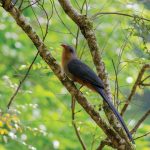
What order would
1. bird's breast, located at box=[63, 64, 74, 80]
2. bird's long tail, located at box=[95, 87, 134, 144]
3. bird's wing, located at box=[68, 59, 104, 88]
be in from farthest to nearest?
bird's breast, located at box=[63, 64, 74, 80] < bird's wing, located at box=[68, 59, 104, 88] < bird's long tail, located at box=[95, 87, 134, 144]

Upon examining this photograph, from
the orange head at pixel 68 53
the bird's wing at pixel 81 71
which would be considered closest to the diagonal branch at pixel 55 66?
the bird's wing at pixel 81 71

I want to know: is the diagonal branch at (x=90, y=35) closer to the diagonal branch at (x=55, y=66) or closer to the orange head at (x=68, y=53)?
the diagonal branch at (x=55, y=66)

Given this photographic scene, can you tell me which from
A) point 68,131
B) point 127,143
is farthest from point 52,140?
point 127,143

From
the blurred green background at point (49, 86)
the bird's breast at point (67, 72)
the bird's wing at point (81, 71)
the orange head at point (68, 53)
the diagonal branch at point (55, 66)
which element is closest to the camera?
the diagonal branch at point (55, 66)

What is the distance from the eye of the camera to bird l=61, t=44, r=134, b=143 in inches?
144

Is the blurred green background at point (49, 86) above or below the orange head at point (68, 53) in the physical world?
above

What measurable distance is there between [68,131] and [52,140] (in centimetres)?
26

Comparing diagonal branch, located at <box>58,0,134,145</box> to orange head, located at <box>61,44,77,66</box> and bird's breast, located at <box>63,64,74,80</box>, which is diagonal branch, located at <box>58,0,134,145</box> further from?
orange head, located at <box>61,44,77,66</box>

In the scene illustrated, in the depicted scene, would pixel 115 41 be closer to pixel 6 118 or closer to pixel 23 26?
pixel 6 118

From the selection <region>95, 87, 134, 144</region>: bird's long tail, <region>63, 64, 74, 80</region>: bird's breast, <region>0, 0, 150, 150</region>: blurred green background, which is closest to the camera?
<region>95, 87, 134, 144</region>: bird's long tail

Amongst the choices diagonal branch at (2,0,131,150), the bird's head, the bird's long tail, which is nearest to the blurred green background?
the bird's head

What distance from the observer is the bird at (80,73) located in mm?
3656

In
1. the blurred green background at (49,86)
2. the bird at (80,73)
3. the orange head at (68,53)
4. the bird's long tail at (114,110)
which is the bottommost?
the bird's long tail at (114,110)

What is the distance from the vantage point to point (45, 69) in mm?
4285
